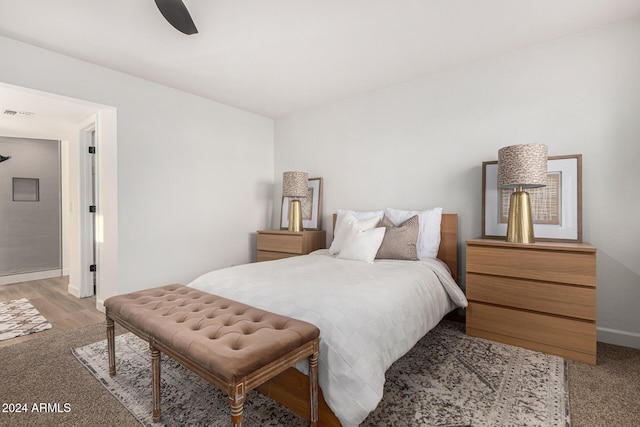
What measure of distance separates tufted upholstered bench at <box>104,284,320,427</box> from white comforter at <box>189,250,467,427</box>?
10cm

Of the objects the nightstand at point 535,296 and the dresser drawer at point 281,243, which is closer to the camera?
the nightstand at point 535,296

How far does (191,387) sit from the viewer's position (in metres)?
1.72

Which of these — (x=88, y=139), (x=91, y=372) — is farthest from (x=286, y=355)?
(x=88, y=139)

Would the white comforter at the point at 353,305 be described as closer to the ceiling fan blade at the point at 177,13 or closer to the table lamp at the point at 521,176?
the table lamp at the point at 521,176

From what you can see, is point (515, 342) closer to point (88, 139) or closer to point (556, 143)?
point (556, 143)

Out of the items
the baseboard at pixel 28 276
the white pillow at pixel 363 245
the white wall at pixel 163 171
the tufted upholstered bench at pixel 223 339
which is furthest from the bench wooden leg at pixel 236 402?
the baseboard at pixel 28 276

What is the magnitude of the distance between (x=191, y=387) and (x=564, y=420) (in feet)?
6.24

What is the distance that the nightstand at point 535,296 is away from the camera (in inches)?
79.4

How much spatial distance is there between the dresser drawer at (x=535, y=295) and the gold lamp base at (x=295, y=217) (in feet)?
6.71

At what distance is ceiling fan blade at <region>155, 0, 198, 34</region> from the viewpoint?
1.67 m

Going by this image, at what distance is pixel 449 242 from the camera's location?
9.59 ft

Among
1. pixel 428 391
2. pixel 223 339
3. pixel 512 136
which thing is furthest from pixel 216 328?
pixel 512 136

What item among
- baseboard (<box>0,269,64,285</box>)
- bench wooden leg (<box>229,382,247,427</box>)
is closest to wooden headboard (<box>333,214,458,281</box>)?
bench wooden leg (<box>229,382,247,427</box>)

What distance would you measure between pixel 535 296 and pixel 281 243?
8.37 feet
